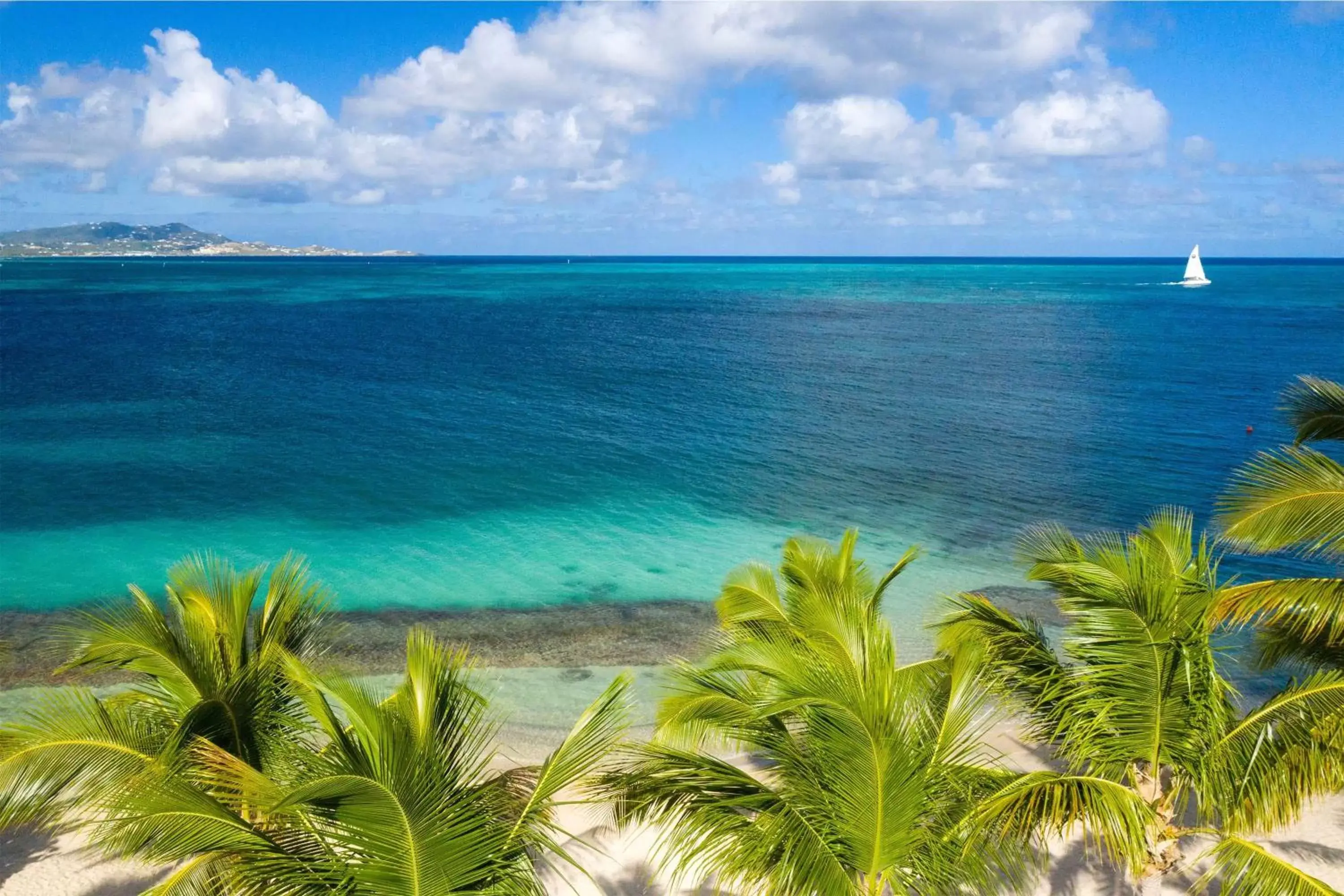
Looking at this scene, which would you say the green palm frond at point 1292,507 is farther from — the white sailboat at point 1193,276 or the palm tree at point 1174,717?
the white sailboat at point 1193,276

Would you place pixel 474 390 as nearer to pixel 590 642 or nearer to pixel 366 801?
pixel 590 642

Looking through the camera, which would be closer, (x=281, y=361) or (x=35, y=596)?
(x=35, y=596)

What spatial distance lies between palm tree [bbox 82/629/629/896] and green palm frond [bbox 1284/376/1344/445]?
23.3 ft

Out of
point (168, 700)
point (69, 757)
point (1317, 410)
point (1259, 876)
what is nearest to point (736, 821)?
point (1259, 876)

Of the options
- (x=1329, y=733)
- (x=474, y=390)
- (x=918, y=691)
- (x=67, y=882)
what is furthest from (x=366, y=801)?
(x=474, y=390)

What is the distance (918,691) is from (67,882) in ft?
29.7

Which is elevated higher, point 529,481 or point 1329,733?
point 1329,733

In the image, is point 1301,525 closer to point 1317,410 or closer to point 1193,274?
point 1317,410

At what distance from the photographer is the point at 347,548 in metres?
24.6

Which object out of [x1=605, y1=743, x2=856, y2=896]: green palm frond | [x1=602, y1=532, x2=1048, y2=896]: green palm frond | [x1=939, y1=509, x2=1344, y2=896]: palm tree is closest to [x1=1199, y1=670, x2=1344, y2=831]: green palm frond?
[x1=939, y1=509, x2=1344, y2=896]: palm tree

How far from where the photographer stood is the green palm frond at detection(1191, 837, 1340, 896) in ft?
24.4

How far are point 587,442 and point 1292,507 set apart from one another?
95.1 ft

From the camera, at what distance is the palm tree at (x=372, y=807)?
640cm

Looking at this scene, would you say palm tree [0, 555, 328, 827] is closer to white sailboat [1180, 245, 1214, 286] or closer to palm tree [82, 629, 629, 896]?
palm tree [82, 629, 629, 896]
